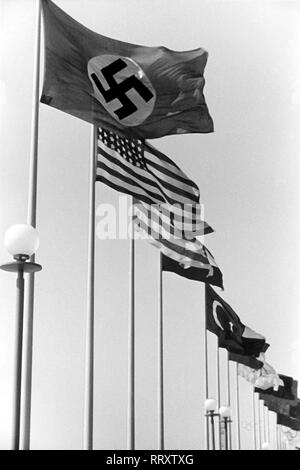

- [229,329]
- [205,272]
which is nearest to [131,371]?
[205,272]

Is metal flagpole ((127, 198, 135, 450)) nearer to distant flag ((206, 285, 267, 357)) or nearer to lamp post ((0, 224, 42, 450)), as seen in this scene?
distant flag ((206, 285, 267, 357))

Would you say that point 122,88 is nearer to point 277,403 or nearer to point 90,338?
point 90,338

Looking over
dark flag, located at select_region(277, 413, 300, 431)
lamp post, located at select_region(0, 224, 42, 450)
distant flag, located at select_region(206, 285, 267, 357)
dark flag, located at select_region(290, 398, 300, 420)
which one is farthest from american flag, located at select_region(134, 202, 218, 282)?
dark flag, located at select_region(277, 413, 300, 431)

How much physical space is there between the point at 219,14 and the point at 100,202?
16.2ft

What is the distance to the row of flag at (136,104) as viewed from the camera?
32.0 feet

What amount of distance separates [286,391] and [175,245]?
22.6 metres

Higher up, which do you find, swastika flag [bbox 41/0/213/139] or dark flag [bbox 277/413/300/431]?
swastika flag [bbox 41/0/213/139]

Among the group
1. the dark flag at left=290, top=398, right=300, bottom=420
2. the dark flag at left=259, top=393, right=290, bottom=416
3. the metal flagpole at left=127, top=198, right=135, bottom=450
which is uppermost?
the dark flag at left=259, top=393, right=290, bottom=416

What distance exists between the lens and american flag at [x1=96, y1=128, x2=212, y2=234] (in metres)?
10.6

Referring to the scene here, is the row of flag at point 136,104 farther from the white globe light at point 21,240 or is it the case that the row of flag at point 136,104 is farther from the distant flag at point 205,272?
the white globe light at point 21,240

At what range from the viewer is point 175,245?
46.2 feet

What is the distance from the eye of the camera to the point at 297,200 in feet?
51.3

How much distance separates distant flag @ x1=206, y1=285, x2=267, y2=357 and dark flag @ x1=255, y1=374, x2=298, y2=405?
31.1ft
